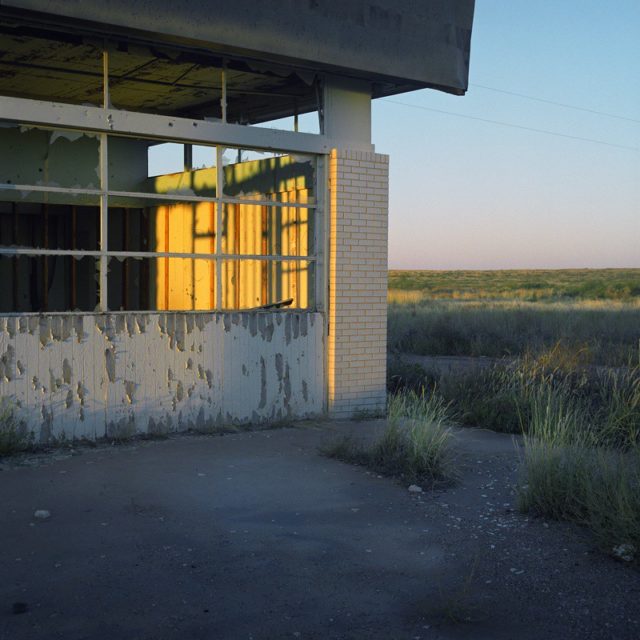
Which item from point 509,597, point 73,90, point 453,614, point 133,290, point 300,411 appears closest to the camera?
point 453,614

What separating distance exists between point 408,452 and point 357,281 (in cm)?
320

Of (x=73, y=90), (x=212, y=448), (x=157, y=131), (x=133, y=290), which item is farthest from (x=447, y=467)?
(x=133, y=290)

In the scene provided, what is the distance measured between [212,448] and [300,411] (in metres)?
1.73

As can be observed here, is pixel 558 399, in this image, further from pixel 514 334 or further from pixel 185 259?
pixel 514 334

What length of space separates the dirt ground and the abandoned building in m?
1.24

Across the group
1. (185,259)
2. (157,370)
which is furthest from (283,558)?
(185,259)

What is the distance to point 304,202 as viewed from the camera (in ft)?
35.7

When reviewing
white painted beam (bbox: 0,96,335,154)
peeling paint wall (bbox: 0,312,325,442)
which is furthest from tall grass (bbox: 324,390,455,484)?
white painted beam (bbox: 0,96,335,154)

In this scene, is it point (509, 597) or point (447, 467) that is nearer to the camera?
point (509, 597)

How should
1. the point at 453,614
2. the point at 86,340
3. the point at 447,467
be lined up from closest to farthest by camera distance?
the point at 453,614 < the point at 447,467 < the point at 86,340

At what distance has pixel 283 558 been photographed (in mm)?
5496

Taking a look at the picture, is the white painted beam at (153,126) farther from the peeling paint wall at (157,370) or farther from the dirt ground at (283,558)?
the dirt ground at (283,558)

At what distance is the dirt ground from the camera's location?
14.9 ft

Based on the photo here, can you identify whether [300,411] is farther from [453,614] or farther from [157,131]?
[453,614]
